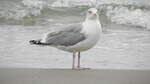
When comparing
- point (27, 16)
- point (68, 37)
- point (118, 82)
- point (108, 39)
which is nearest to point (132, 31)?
point (108, 39)

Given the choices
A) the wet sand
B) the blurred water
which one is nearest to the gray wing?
the wet sand

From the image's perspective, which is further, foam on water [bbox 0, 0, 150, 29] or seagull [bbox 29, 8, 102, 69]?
foam on water [bbox 0, 0, 150, 29]

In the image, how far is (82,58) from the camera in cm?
396

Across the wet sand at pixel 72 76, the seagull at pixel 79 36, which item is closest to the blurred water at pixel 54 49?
the seagull at pixel 79 36

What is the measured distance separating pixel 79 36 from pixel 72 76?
0.92 feet

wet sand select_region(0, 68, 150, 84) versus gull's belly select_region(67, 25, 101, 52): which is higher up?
gull's belly select_region(67, 25, 101, 52)

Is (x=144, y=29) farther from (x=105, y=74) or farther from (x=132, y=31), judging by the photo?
(x=105, y=74)

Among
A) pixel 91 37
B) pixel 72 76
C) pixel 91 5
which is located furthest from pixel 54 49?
pixel 72 76

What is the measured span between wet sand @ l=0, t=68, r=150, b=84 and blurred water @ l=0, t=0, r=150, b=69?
1.32 meters

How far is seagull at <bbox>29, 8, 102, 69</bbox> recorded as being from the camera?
235 centimetres

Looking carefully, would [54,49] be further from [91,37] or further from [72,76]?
[72,76]

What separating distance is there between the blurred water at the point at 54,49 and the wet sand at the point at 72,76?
132 centimetres

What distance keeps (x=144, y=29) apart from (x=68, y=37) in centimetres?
280

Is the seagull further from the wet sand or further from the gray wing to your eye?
the wet sand
